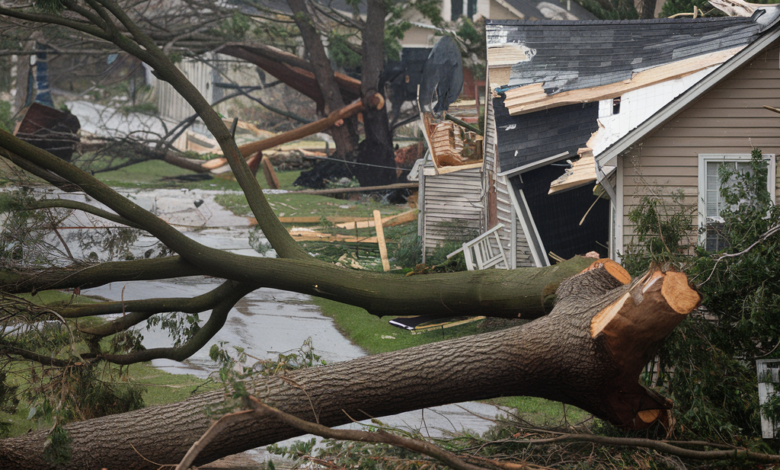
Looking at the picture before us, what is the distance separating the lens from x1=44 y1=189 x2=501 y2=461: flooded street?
25.9ft

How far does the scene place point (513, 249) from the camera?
1077 centimetres

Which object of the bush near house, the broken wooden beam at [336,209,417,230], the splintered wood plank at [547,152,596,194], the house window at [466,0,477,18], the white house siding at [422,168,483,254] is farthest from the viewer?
the house window at [466,0,477,18]

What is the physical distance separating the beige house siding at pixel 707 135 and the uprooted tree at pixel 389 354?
327 cm

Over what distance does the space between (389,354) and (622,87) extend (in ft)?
19.3

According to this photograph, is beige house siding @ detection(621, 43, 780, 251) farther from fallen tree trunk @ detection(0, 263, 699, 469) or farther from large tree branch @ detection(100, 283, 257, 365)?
large tree branch @ detection(100, 283, 257, 365)

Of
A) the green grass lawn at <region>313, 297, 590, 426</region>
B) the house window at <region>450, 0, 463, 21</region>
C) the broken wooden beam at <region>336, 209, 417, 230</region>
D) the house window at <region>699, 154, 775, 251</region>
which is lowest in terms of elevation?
the green grass lawn at <region>313, 297, 590, 426</region>

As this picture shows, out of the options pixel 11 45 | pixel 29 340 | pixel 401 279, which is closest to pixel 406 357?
pixel 401 279

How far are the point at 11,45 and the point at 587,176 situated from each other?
18.9 meters

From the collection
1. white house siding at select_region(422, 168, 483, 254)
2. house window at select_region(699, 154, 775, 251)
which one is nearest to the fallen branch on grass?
house window at select_region(699, 154, 775, 251)

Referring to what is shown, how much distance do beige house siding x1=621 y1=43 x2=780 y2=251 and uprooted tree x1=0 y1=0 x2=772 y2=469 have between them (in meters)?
3.27

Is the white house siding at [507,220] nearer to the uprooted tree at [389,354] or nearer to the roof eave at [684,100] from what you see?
the roof eave at [684,100]

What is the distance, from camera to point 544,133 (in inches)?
379

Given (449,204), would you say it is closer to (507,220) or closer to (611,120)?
(507,220)

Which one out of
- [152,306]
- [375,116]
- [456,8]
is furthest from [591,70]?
[456,8]
